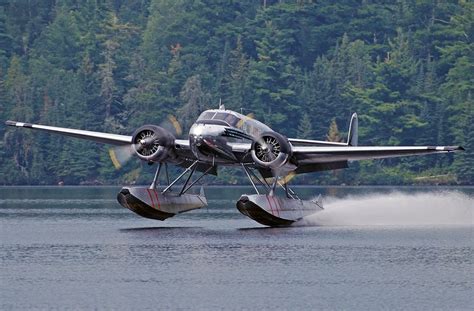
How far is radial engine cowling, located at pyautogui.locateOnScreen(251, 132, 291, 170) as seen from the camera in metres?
50.6

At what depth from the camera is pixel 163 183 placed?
115 m

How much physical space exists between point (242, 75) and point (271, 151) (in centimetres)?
7300

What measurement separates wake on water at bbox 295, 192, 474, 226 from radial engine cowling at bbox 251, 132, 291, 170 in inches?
239

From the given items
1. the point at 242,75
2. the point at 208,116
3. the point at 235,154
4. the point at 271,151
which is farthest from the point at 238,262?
the point at 242,75

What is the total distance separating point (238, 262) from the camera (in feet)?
137

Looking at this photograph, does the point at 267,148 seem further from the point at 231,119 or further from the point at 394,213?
the point at 394,213

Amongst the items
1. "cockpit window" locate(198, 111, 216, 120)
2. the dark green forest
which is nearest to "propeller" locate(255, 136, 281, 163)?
"cockpit window" locate(198, 111, 216, 120)

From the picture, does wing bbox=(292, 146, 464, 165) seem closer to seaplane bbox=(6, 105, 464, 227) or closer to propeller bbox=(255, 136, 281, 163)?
seaplane bbox=(6, 105, 464, 227)

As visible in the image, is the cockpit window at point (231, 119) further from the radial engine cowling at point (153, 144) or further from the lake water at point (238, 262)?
the lake water at point (238, 262)

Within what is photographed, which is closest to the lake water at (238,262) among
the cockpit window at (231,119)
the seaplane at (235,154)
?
the seaplane at (235,154)

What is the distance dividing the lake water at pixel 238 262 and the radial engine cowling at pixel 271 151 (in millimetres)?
2270

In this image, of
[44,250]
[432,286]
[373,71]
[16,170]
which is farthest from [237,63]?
[432,286]

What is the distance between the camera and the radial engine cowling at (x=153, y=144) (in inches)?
2016

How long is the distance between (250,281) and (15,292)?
5.60m
